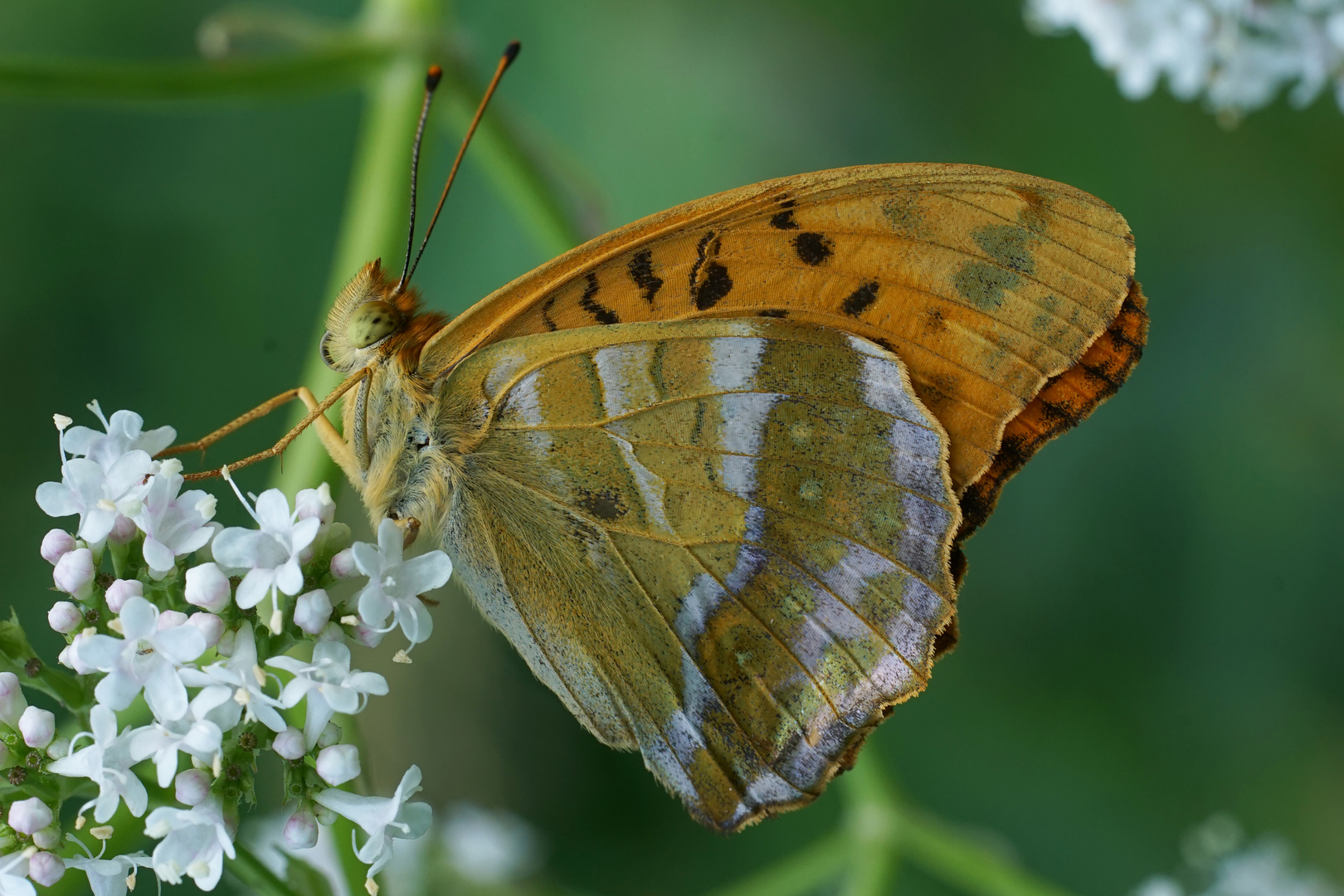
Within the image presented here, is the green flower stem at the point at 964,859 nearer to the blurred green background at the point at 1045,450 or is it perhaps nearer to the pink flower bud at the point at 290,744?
the blurred green background at the point at 1045,450

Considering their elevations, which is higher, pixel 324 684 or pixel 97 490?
pixel 97 490

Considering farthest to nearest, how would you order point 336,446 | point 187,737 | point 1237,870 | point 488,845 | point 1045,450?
1. point 1045,450
2. point 488,845
3. point 1237,870
4. point 336,446
5. point 187,737

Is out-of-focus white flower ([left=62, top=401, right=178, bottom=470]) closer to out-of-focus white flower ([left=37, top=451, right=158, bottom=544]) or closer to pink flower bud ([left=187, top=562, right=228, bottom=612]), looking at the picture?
out-of-focus white flower ([left=37, top=451, right=158, bottom=544])

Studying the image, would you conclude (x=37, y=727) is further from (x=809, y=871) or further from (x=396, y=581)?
(x=809, y=871)

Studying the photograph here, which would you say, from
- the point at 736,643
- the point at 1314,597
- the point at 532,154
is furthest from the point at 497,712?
the point at 1314,597

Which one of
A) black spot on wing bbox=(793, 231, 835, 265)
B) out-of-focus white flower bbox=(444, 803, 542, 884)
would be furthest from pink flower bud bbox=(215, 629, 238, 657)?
out-of-focus white flower bbox=(444, 803, 542, 884)

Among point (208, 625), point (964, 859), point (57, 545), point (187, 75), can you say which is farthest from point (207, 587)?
point (964, 859)

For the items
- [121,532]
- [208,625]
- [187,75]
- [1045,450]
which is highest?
[187,75]
